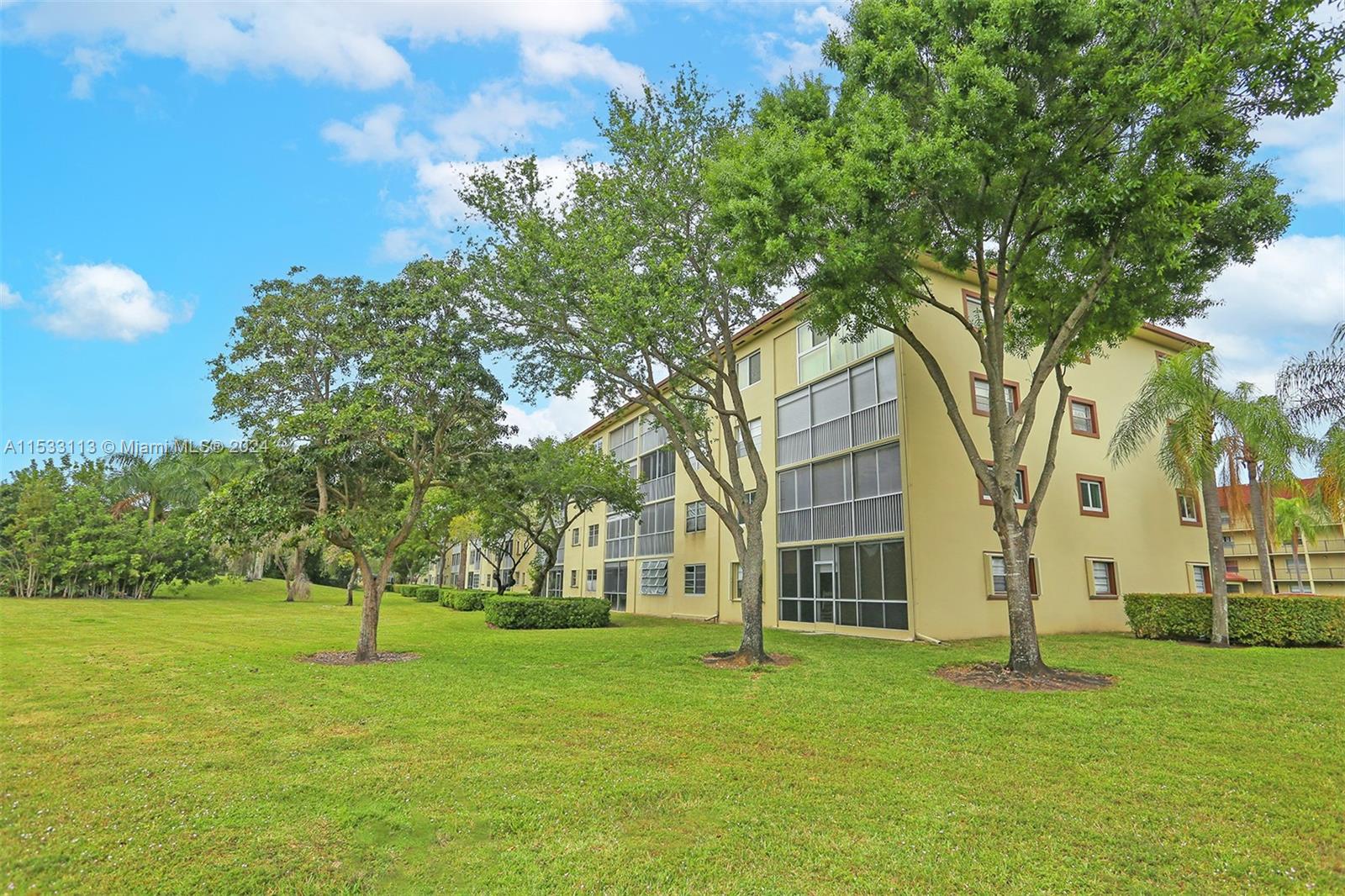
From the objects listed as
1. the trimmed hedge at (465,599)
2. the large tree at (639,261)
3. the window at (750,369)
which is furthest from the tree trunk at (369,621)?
the trimmed hedge at (465,599)

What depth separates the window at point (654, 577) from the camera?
31.0 metres

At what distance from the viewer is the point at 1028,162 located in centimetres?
1051

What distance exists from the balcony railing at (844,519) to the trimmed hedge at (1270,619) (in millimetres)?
7553

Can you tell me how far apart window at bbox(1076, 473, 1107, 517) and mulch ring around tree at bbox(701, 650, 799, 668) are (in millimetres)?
12327

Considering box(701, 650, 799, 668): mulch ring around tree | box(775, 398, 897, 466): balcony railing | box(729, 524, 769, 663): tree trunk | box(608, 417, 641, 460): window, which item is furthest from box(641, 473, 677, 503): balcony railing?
box(729, 524, 769, 663): tree trunk

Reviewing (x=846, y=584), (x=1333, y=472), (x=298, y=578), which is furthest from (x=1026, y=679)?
(x=298, y=578)

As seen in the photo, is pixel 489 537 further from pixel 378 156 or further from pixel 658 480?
pixel 378 156

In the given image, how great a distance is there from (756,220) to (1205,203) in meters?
6.42

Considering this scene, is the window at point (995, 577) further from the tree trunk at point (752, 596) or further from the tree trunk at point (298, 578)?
the tree trunk at point (298, 578)

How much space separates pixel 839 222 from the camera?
38.1ft

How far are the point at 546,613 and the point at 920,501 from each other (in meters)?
13.5

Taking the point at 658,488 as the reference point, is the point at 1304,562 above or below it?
below

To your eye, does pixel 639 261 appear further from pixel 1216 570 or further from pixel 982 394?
pixel 1216 570

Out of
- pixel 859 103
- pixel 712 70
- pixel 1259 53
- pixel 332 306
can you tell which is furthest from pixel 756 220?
pixel 332 306
